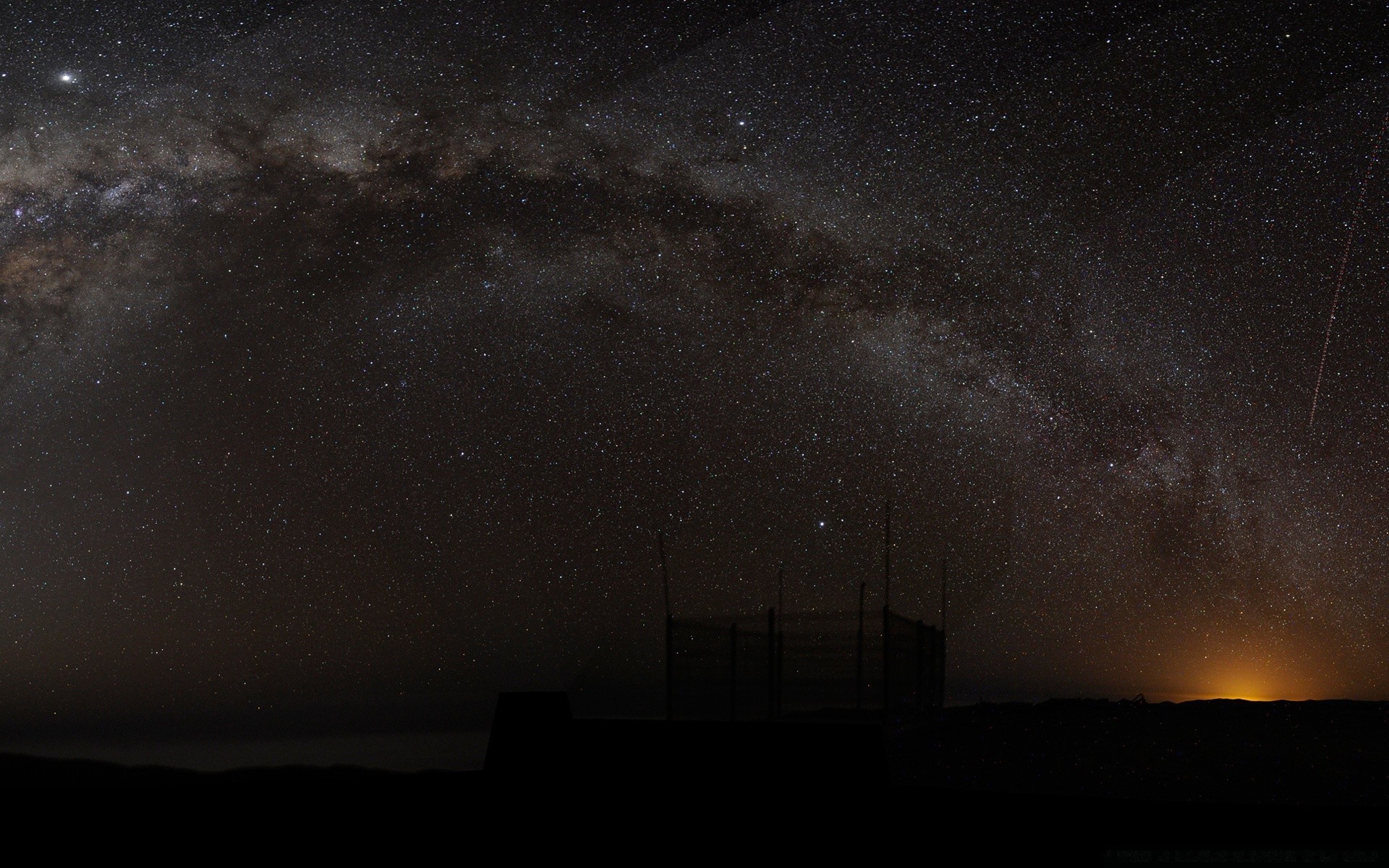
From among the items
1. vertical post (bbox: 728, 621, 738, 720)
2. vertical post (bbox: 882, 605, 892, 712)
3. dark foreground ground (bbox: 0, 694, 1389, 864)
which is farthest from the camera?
vertical post (bbox: 728, 621, 738, 720)

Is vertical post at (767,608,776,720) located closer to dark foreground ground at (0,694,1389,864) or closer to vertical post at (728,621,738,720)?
vertical post at (728,621,738,720)

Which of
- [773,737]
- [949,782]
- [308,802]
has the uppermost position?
[773,737]

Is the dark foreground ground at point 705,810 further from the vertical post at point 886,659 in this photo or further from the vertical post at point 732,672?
the vertical post at point 732,672

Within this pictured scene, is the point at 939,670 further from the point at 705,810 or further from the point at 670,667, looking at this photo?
the point at 705,810

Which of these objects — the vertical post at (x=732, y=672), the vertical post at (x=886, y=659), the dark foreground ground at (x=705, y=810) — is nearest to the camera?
the dark foreground ground at (x=705, y=810)

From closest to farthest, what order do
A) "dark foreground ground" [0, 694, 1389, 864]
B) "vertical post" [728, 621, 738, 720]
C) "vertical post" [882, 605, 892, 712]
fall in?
"dark foreground ground" [0, 694, 1389, 864] < "vertical post" [882, 605, 892, 712] < "vertical post" [728, 621, 738, 720]

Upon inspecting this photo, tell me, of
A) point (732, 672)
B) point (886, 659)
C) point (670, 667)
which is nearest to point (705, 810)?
point (886, 659)

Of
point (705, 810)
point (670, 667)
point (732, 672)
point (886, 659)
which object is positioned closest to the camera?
point (705, 810)

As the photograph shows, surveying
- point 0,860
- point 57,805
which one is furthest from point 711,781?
point 57,805

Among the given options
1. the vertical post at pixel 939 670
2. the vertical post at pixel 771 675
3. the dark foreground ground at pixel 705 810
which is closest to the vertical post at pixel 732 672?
the vertical post at pixel 771 675

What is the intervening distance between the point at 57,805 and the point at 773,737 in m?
4.74

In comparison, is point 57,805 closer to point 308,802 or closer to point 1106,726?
point 308,802

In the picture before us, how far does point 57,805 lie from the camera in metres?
7.30

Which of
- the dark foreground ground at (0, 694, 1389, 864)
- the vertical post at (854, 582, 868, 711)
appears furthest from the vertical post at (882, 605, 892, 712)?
the dark foreground ground at (0, 694, 1389, 864)
